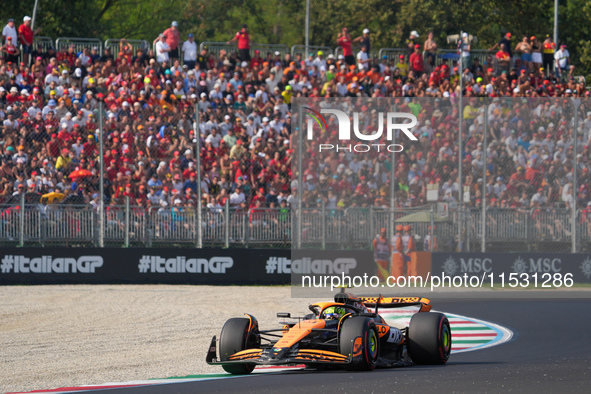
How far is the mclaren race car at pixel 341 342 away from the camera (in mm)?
8641

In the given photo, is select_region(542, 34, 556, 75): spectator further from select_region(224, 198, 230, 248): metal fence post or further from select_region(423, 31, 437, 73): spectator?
select_region(224, 198, 230, 248): metal fence post

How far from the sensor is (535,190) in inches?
765

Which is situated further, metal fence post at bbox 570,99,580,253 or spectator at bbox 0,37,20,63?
spectator at bbox 0,37,20,63

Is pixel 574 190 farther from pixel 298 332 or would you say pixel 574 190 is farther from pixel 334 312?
pixel 298 332

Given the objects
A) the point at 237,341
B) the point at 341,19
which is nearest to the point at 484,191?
the point at 237,341

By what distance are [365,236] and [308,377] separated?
10.8 meters

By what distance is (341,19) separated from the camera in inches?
1825

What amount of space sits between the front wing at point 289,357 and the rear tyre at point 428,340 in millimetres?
1244

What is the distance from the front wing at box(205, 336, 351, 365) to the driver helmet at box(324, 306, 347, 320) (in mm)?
668

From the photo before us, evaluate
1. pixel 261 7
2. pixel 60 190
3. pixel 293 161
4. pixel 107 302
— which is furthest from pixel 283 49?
pixel 261 7

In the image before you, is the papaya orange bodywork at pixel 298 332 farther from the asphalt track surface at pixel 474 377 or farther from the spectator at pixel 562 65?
the spectator at pixel 562 65

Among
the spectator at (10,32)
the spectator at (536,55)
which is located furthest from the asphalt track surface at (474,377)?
the spectator at (536,55)

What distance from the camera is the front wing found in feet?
27.9

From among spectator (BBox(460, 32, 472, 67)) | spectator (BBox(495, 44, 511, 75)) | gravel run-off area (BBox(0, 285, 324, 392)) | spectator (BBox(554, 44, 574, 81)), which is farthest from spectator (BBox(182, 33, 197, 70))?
spectator (BBox(554, 44, 574, 81))
